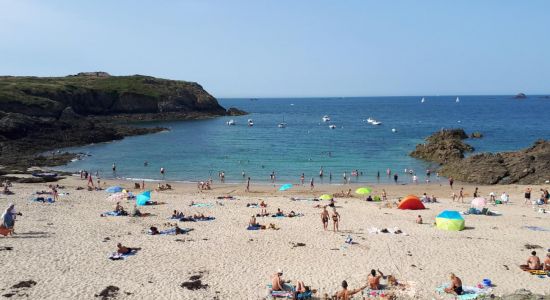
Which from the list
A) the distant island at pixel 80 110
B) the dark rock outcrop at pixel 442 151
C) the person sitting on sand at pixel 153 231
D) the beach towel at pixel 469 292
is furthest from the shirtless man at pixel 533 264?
the distant island at pixel 80 110

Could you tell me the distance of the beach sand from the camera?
1530 centimetres

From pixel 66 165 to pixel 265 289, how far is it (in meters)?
39.6

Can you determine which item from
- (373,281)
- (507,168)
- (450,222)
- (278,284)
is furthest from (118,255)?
(507,168)

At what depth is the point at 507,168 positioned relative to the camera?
133 feet

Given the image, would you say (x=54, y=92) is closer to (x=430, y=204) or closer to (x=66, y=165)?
(x=66, y=165)

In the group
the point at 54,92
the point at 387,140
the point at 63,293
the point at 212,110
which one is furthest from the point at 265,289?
the point at 212,110

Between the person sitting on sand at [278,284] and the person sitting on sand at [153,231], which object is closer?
the person sitting on sand at [278,284]

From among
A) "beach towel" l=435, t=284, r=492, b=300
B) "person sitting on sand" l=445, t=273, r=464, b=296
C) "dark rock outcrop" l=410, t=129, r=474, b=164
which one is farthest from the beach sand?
"dark rock outcrop" l=410, t=129, r=474, b=164

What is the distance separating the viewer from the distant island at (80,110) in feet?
190

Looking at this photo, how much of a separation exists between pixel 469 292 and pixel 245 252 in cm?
848

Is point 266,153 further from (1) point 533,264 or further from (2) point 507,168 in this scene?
(1) point 533,264

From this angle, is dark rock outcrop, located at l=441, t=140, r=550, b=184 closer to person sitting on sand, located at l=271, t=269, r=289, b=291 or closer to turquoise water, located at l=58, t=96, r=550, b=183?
turquoise water, located at l=58, t=96, r=550, b=183

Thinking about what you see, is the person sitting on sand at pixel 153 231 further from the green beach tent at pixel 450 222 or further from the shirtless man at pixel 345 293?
the green beach tent at pixel 450 222

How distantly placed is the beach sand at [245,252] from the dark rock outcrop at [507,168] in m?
11.5
